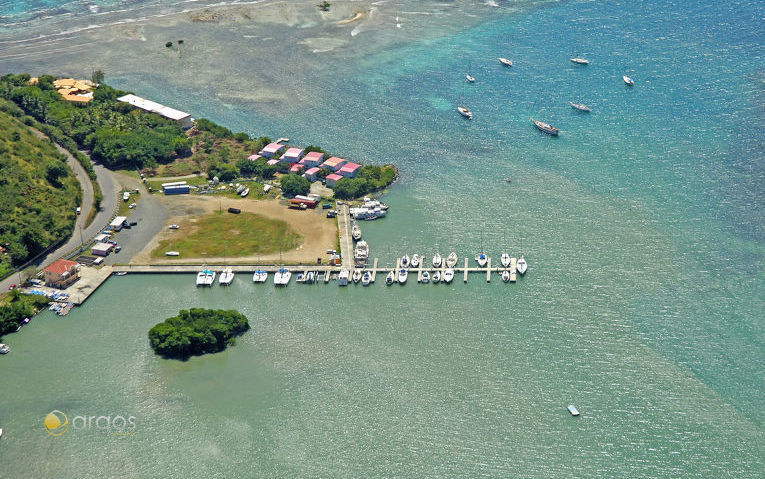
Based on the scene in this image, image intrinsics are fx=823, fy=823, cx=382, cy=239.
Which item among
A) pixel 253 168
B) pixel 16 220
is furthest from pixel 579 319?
pixel 16 220

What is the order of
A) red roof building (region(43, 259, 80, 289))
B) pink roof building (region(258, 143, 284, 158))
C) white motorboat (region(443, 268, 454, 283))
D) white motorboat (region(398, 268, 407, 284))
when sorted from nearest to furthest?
red roof building (region(43, 259, 80, 289)) < white motorboat (region(398, 268, 407, 284)) < white motorboat (region(443, 268, 454, 283)) < pink roof building (region(258, 143, 284, 158))

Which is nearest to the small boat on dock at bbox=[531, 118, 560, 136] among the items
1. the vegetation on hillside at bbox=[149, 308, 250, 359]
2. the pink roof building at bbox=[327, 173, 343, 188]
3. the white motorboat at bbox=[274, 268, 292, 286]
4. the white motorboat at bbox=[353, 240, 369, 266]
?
the pink roof building at bbox=[327, 173, 343, 188]

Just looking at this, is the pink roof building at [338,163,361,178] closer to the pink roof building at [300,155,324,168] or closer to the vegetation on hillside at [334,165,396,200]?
the vegetation on hillside at [334,165,396,200]

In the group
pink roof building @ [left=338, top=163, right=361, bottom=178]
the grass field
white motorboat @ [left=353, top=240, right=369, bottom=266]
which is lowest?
white motorboat @ [left=353, top=240, right=369, bottom=266]

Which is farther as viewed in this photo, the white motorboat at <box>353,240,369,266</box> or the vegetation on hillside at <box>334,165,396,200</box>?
the vegetation on hillside at <box>334,165,396,200</box>

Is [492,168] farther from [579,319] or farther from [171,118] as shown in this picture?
[171,118]
